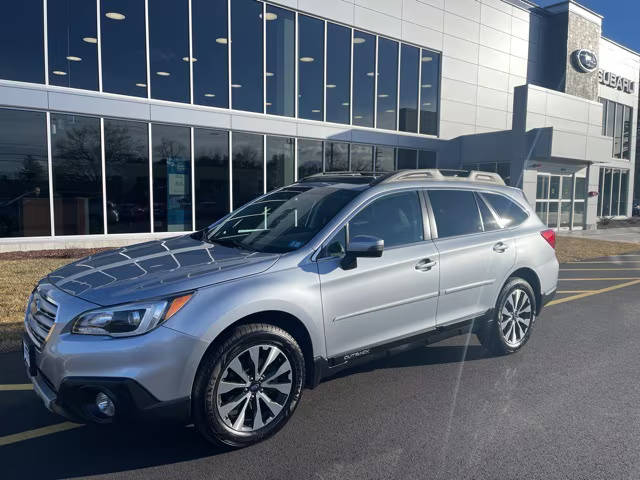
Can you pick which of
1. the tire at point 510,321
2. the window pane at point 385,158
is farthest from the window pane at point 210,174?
the tire at point 510,321

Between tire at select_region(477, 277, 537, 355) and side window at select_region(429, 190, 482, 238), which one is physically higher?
side window at select_region(429, 190, 482, 238)

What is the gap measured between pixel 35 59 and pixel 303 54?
805 cm

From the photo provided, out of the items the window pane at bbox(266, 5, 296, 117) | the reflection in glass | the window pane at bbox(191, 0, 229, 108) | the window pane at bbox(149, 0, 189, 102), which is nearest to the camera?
the window pane at bbox(149, 0, 189, 102)

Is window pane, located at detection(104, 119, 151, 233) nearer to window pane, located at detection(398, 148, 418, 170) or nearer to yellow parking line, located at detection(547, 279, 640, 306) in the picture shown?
window pane, located at detection(398, 148, 418, 170)

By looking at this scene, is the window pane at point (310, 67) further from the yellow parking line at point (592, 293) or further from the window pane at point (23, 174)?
the yellow parking line at point (592, 293)

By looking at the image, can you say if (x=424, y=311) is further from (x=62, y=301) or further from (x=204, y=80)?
(x=204, y=80)

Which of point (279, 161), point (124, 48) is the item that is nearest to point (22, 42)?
point (124, 48)

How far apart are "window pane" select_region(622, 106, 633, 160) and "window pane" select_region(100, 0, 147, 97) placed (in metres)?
27.6

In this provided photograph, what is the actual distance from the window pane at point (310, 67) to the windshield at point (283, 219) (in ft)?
41.5

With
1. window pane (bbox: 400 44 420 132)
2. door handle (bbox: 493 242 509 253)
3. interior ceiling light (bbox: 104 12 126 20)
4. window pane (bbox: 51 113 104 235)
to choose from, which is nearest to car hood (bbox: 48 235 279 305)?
door handle (bbox: 493 242 509 253)

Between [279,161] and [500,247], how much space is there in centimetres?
1225

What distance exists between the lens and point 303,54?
17.0m

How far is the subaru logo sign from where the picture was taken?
80.8 feet

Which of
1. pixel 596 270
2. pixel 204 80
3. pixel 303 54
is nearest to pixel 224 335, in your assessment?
pixel 596 270
